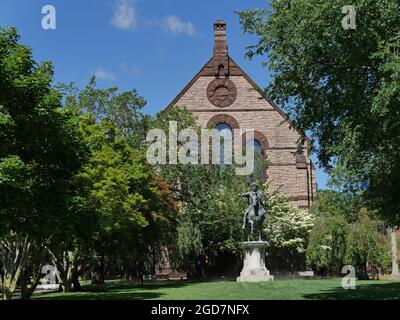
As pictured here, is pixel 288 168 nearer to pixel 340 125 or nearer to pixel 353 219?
pixel 353 219

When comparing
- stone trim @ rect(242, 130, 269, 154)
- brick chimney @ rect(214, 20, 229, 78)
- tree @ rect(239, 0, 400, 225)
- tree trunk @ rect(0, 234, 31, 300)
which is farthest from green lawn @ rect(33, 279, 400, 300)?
brick chimney @ rect(214, 20, 229, 78)

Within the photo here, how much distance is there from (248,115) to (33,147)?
30.8m

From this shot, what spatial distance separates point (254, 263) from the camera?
25328mm

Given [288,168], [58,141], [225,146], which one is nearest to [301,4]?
[58,141]

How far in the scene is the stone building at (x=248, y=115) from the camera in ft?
143

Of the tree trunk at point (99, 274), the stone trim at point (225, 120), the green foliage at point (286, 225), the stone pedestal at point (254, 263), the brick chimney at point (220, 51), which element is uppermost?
the brick chimney at point (220, 51)

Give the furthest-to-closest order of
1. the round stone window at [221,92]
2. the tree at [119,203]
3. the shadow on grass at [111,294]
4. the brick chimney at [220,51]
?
the brick chimney at [220,51] < the round stone window at [221,92] < the tree at [119,203] < the shadow on grass at [111,294]

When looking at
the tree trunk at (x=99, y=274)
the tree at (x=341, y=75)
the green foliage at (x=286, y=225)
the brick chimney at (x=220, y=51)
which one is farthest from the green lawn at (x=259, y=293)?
the brick chimney at (x=220, y=51)

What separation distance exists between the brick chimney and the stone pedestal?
74.7ft

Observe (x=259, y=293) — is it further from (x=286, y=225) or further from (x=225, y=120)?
(x=225, y=120)

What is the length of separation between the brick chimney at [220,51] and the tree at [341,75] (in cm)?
2976

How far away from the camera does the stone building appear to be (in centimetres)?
4353

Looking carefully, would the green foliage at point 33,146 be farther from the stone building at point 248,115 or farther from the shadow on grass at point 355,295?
the stone building at point 248,115

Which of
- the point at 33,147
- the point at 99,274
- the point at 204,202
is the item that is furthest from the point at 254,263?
the point at 33,147
